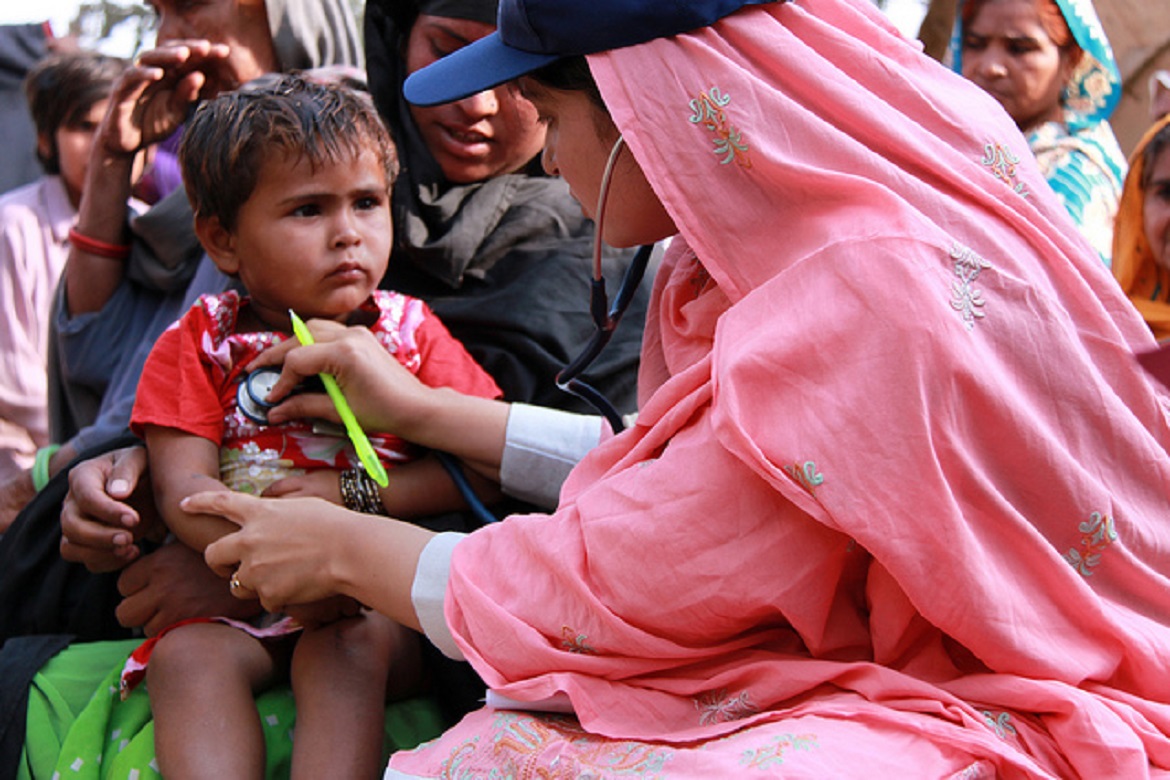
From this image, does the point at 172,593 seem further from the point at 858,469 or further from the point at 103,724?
the point at 858,469

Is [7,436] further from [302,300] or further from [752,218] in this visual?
[752,218]

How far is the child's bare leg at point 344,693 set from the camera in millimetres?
2012

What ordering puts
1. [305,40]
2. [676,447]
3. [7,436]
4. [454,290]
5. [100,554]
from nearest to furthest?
[676,447], [100,554], [454,290], [305,40], [7,436]

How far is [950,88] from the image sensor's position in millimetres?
1829

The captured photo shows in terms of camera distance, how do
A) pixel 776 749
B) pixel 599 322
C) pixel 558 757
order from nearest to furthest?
1. pixel 776 749
2. pixel 558 757
3. pixel 599 322

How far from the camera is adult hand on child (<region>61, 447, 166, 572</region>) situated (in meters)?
2.26

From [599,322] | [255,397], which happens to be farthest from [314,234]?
[599,322]

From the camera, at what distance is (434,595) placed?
185cm

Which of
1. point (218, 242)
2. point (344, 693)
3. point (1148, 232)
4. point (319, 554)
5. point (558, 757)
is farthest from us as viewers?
point (1148, 232)

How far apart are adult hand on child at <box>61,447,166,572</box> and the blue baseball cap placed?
2.89 feet

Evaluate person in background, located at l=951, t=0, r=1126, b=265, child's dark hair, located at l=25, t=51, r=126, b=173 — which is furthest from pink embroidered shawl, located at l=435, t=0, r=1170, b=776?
child's dark hair, located at l=25, t=51, r=126, b=173

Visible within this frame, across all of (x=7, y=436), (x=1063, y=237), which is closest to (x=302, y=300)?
(x=1063, y=237)

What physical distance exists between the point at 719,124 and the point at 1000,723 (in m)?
0.83

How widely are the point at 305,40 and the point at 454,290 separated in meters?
1.20
